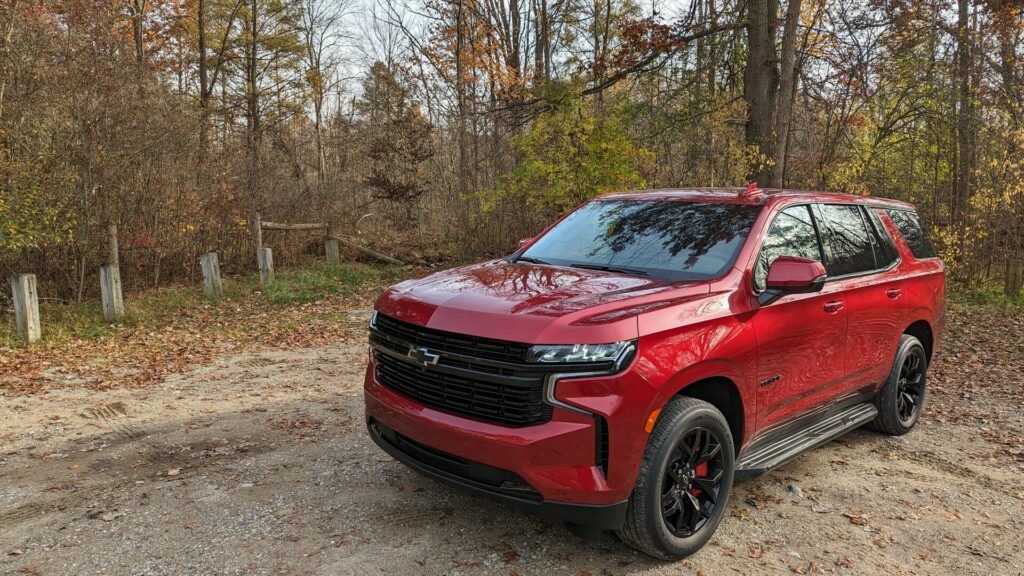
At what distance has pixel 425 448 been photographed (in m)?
3.28

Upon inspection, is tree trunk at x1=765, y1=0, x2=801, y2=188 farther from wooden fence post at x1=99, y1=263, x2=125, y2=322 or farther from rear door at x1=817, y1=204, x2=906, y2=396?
wooden fence post at x1=99, y1=263, x2=125, y2=322

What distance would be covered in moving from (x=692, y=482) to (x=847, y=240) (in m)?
2.32

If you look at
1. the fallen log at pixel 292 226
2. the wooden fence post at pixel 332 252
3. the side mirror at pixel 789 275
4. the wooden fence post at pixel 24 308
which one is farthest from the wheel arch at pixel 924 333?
the wooden fence post at pixel 332 252

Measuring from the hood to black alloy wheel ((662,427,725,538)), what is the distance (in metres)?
0.74

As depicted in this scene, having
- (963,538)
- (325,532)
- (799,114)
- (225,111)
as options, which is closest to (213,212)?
(225,111)

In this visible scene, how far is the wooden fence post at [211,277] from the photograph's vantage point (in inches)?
434

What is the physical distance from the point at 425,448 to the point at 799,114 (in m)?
17.7

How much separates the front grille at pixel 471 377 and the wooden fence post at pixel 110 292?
7.55m

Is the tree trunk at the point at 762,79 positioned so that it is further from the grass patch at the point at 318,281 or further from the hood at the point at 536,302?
the hood at the point at 536,302

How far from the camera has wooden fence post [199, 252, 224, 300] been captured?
1102 centimetres

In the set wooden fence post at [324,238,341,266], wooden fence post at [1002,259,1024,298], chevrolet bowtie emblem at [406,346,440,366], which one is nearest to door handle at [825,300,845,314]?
chevrolet bowtie emblem at [406,346,440,366]

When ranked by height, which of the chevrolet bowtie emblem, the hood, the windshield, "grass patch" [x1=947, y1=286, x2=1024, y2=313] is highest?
the windshield

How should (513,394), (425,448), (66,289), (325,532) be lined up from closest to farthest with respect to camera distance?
(513,394)
(425,448)
(325,532)
(66,289)

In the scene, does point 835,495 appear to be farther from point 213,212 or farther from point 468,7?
point 468,7
